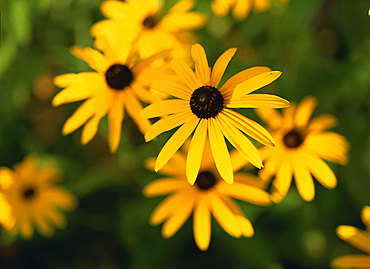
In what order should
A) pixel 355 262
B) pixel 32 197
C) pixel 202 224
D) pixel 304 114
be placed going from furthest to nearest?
pixel 32 197
pixel 304 114
pixel 202 224
pixel 355 262

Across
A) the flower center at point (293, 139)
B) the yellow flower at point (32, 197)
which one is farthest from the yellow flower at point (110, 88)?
the yellow flower at point (32, 197)

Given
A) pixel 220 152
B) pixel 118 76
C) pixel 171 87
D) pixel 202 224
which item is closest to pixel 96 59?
pixel 118 76

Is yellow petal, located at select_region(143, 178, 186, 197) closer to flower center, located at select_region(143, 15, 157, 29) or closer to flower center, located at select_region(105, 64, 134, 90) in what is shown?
flower center, located at select_region(105, 64, 134, 90)

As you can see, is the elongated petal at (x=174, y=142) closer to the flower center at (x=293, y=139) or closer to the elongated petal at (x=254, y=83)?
the elongated petal at (x=254, y=83)

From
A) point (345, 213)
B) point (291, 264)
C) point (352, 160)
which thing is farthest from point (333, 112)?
point (291, 264)

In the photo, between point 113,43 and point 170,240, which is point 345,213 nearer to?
point 170,240

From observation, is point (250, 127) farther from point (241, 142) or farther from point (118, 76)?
point (118, 76)
